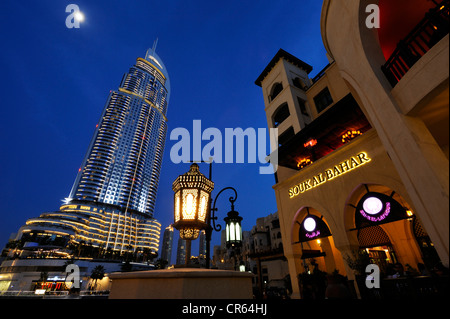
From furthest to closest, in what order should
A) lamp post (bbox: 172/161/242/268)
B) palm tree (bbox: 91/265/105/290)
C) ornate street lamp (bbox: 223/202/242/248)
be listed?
palm tree (bbox: 91/265/105/290) → ornate street lamp (bbox: 223/202/242/248) → lamp post (bbox: 172/161/242/268)

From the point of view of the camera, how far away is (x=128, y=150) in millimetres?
120312

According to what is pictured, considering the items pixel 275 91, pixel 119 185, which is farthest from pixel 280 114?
pixel 119 185

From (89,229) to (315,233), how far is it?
11132 centimetres

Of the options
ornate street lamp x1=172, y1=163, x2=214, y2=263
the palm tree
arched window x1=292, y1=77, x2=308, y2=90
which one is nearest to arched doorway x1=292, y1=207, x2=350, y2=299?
ornate street lamp x1=172, y1=163, x2=214, y2=263

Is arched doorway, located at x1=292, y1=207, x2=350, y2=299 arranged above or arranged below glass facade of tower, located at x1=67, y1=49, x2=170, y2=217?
below

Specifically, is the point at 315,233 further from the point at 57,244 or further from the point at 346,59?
the point at 57,244

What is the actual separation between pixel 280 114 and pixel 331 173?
9.94 meters

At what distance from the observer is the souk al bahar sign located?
9172 millimetres

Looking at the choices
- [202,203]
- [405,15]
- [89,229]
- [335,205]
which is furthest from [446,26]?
[89,229]

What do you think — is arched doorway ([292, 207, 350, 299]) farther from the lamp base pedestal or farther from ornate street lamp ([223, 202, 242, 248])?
the lamp base pedestal

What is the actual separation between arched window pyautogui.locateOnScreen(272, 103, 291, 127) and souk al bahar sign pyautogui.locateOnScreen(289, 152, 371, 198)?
8055 millimetres

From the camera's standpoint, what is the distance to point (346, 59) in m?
6.93

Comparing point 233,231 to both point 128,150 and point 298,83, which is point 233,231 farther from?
point 128,150

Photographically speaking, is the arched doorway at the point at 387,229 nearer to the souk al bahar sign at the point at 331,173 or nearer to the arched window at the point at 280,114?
the souk al bahar sign at the point at 331,173
